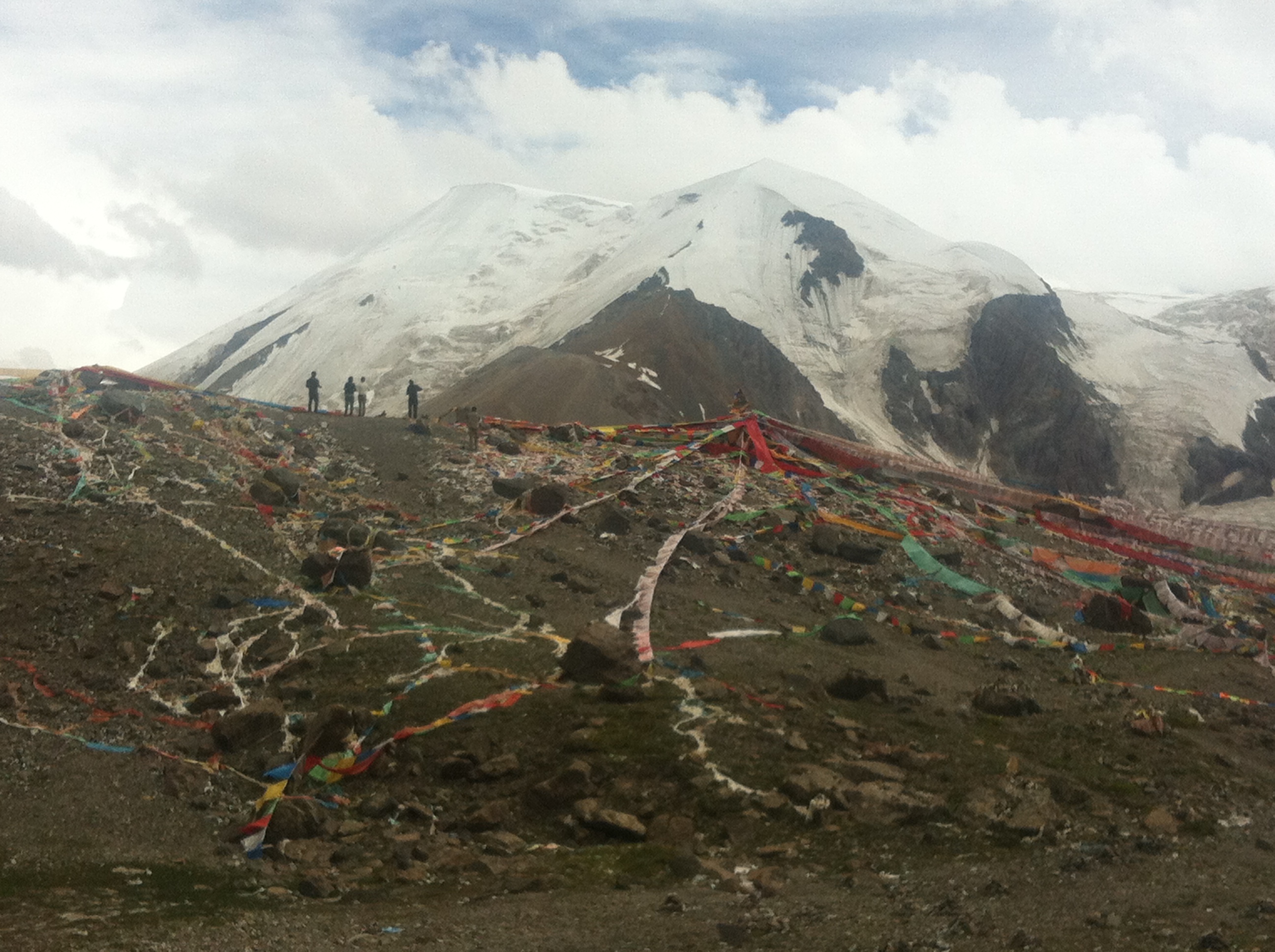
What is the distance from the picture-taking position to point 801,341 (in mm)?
61438

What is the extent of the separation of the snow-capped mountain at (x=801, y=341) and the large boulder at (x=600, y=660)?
34.2 meters

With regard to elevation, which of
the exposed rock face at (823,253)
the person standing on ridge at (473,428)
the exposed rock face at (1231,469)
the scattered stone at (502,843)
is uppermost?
the exposed rock face at (823,253)

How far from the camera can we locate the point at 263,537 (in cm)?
1517

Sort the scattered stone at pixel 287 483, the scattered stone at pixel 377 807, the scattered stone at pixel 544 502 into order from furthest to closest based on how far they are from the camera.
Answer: the scattered stone at pixel 544 502
the scattered stone at pixel 287 483
the scattered stone at pixel 377 807

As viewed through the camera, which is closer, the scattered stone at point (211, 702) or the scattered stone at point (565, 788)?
the scattered stone at point (565, 788)

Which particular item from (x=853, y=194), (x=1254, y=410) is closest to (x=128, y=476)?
(x=1254, y=410)

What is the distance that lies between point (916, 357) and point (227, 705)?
5557 cm

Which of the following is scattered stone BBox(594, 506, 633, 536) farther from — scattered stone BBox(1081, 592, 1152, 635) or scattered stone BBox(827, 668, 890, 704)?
scattered stone BBox(1081, 592, 1152, 635)

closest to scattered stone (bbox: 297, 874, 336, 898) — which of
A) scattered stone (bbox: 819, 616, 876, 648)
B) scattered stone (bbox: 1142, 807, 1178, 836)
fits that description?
scattered stone (bbox: 1142, 807, 1178, 836)

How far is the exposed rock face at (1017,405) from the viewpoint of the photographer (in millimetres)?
53844

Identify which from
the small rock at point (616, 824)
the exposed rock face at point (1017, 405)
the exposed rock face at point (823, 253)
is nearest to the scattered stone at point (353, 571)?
the small rock at point (616, 824)

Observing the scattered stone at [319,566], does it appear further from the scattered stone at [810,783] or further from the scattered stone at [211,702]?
the scattered stone at [810,783]

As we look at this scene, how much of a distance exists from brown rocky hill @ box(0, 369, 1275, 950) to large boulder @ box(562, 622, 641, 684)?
0.03 meters

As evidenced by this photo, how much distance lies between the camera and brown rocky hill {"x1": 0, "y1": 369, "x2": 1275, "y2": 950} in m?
6.64
